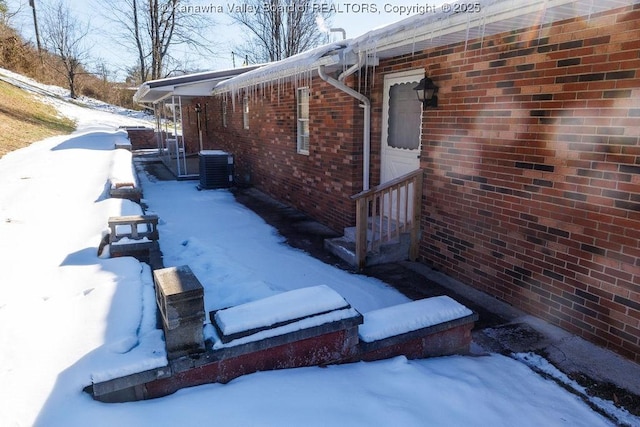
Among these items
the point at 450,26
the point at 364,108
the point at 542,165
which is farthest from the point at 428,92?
the point at 542,165

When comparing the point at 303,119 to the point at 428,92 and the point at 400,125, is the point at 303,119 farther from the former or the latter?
the point at 428,92

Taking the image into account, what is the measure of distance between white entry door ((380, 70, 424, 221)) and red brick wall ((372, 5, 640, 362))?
0.42 metres

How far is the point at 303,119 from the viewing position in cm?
777

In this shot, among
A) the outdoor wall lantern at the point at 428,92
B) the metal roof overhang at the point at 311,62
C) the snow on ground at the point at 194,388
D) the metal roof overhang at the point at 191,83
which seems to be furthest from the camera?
the metal roof overhang at the point at 191,83

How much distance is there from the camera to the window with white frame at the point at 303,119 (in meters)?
7.71

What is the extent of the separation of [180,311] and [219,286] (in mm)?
2248

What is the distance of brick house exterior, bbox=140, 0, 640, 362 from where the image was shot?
3016 millimetres

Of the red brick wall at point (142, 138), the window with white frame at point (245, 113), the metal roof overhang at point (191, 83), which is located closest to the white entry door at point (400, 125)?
the window with white frame at point (245, 113)

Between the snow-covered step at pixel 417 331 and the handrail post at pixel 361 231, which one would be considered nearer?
the snow-covered step at pixel 417 331

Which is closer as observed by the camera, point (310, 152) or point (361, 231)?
point (361, 231)

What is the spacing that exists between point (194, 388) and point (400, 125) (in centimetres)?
425

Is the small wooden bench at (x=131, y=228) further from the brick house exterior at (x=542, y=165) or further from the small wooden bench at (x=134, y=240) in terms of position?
the brick house exterior at (x=542, y=165)

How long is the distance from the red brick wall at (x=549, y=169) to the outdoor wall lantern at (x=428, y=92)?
0.08 meters

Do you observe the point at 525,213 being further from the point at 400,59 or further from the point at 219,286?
the point at 219,286
